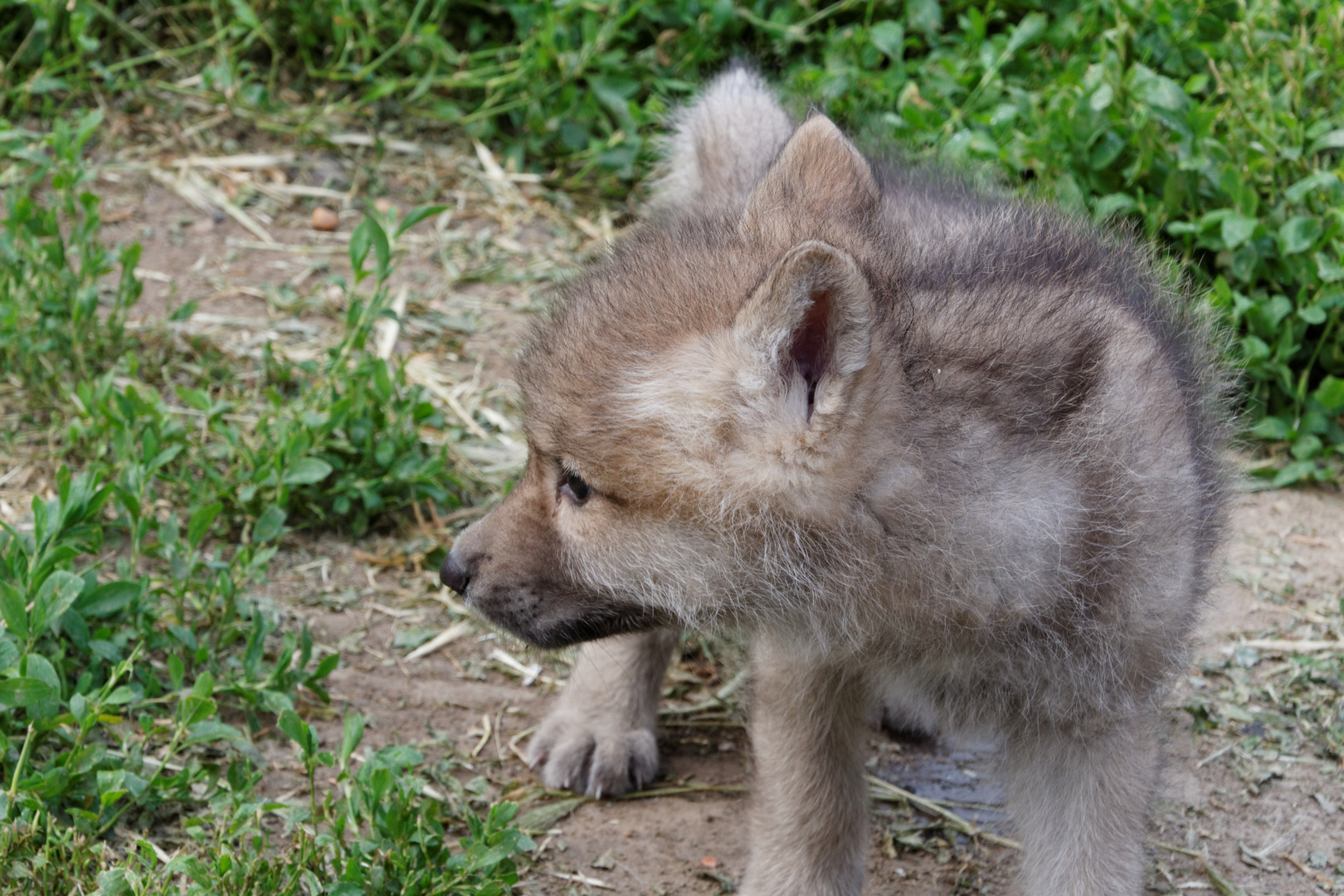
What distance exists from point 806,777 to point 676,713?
38.5 inches

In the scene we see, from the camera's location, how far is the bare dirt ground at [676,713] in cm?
323

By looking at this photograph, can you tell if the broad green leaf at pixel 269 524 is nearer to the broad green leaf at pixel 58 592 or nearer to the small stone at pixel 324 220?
the broad green leaf at pixel 58 592

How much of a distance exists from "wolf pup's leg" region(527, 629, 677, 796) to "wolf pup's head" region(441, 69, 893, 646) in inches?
30.5

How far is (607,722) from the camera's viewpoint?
354 centimetres

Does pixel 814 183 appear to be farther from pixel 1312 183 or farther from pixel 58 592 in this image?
pixel 1312 183

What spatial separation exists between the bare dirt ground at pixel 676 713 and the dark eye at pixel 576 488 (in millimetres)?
966

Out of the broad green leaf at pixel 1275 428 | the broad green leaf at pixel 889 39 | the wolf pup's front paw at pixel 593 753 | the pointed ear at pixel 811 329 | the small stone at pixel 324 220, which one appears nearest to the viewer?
the pointed ear at pixel 811 329

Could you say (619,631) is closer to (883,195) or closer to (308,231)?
(883,195)

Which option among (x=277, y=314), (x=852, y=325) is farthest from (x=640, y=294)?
(x=277, y=314)

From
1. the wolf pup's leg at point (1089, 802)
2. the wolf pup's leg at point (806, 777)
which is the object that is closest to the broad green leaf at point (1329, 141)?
the wolf pup's leg at point (1089, 802)

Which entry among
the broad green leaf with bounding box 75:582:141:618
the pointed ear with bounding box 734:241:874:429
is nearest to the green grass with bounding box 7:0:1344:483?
the broad green leaf with bounding box 75:582:141:618

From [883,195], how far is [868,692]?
1.13 meters

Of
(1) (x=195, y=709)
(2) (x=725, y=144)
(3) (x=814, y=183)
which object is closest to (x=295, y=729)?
(1) (x=195, y=709)

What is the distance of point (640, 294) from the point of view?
2.71 meters
